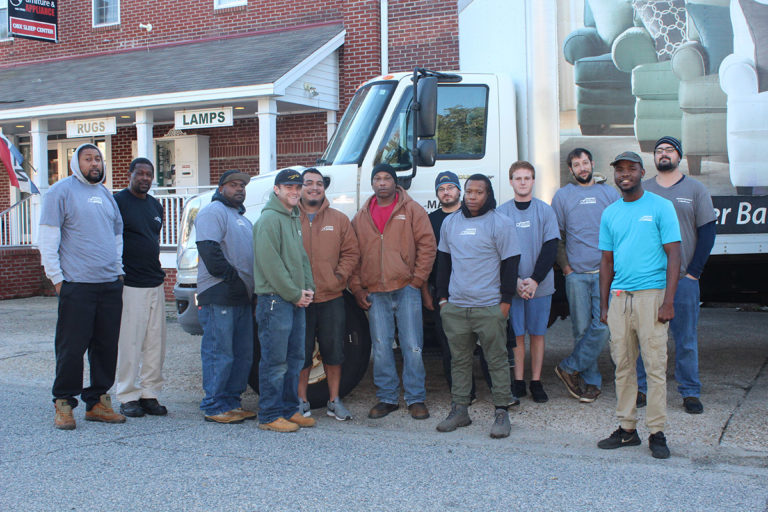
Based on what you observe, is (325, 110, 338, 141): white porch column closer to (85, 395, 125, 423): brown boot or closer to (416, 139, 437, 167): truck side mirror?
(416, 139, 437, 167): truck side mirror

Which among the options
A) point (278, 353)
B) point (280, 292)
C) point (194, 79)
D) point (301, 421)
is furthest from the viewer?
point (194, 79)

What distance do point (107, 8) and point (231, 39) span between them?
11.7 ft

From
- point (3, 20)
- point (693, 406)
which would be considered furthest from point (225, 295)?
point (3, 20)

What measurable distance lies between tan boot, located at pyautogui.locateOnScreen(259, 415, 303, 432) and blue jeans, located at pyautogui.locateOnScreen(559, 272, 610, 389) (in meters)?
2.26

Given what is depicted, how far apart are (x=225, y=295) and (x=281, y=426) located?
1010 millimetres

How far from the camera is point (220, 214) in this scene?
5.62 meters

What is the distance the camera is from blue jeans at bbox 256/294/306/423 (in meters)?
5.48

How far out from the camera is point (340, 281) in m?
5.82

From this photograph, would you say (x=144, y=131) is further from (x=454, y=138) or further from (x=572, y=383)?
(x=572, y=383)

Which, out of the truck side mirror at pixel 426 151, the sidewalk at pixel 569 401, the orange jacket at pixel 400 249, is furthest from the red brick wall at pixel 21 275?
the truck side mirror at pixel 426 151

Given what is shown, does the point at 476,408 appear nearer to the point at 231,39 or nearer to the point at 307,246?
the point at 307,246

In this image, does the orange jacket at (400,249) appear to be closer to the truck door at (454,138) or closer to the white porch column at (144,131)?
the truck door at (454,138)

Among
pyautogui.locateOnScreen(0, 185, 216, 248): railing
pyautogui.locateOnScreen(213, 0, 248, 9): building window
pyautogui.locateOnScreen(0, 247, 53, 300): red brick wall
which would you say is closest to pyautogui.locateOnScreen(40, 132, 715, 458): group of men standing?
pyautogui.locateOnScreen(0, 185, 216, 248): railing

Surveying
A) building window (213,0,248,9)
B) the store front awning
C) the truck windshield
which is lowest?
the truck windshield
